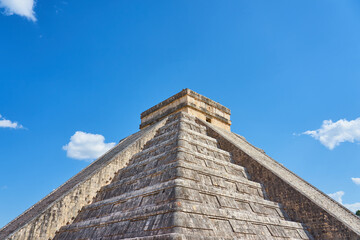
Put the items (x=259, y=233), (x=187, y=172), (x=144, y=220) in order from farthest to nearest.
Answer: (x=187, y=172) → (x=259, y=233) → (x=144, y=220)

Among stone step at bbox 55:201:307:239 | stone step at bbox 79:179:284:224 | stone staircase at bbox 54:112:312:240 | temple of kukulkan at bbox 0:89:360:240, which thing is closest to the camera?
stone step at bbox 55:201:307:239

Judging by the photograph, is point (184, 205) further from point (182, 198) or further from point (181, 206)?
point (182, 198)

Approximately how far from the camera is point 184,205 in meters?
4.83

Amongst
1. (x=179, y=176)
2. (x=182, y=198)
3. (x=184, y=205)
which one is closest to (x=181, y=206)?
(x=184, y=205)

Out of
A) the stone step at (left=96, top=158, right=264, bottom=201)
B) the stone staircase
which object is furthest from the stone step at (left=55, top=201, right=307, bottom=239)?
the stone step at (left=96, top=158, right=264, bottom=201)

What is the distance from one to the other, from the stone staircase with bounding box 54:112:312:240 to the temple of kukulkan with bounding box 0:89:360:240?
0.06ft

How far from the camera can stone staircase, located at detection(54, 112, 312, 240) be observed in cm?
473

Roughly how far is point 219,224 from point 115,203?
2.34m

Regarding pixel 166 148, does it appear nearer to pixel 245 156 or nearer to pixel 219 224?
pixel 245 156

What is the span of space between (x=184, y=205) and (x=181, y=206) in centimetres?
8

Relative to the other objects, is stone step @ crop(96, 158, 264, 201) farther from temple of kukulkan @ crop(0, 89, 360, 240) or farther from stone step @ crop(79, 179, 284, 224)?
stone step @ crop(79, 179, 284, 224)

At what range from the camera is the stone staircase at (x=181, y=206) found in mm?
4730

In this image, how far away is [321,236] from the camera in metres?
6.29

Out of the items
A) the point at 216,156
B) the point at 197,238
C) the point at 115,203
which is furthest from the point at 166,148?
the point at 197,238
